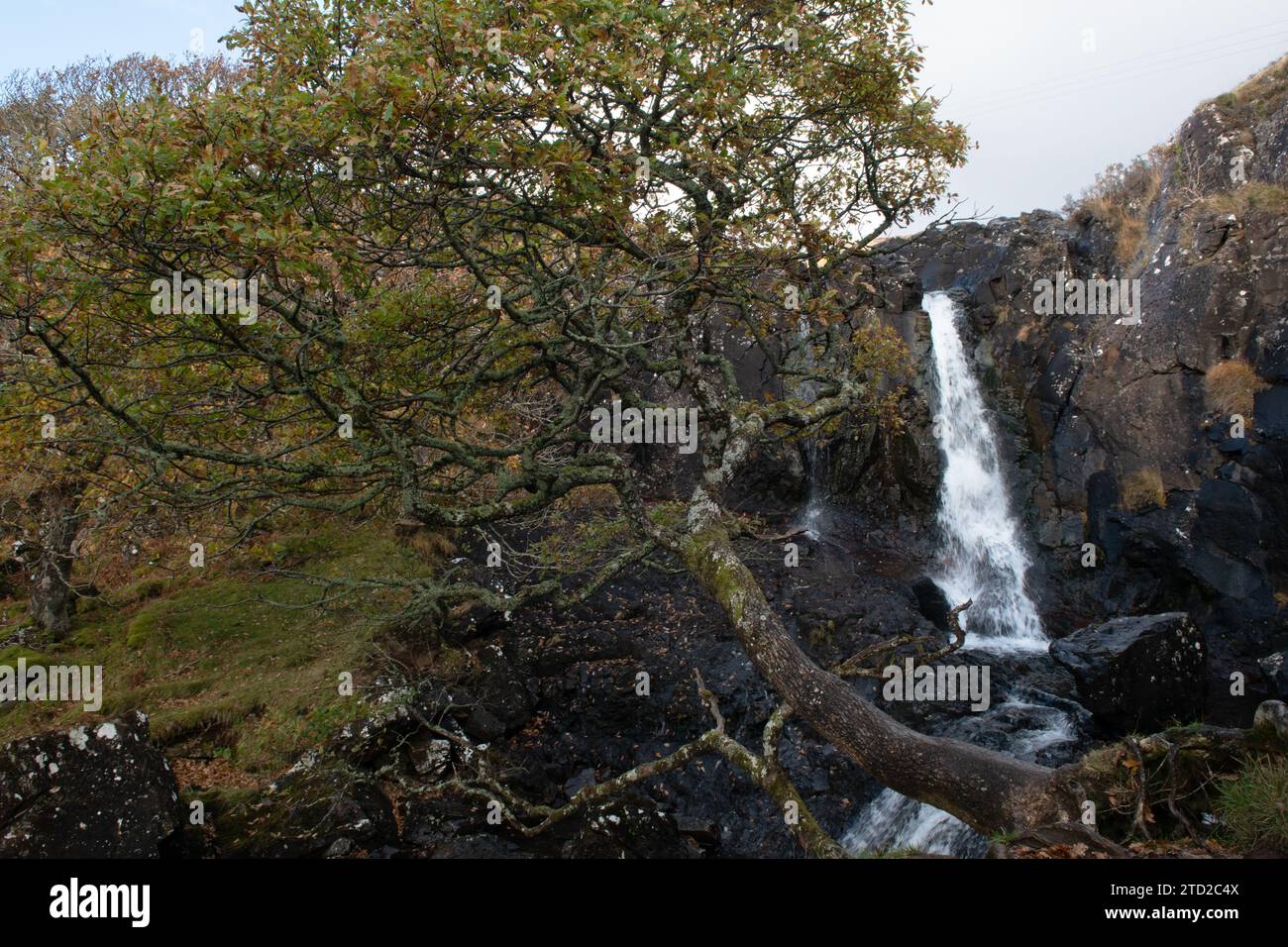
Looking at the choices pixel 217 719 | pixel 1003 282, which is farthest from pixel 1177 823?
pixel 1003 282

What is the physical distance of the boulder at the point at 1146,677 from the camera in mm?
12312

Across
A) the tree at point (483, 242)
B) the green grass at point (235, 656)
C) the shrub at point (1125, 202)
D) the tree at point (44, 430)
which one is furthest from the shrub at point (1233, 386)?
the tree at point (44, 430)

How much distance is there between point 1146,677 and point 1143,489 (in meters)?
7.14

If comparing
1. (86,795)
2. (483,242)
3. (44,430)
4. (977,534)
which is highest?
(483,242)

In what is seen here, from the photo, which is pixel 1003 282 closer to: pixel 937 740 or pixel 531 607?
pixel 531 607

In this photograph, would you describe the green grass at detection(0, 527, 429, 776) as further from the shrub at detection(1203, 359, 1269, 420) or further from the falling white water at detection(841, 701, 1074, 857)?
the shrub at detection(1203, 359, 1269, 420)

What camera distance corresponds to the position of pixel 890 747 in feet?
21.0

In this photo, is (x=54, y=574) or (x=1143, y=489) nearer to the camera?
(x=54, y=574)

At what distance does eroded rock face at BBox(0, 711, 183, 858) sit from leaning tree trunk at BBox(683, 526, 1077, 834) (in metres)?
7.10

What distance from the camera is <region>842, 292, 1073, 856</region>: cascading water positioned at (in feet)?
45.0

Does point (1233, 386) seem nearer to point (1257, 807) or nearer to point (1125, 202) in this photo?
point (1125, 202)

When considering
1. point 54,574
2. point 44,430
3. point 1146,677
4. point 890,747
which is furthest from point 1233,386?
point 54,574

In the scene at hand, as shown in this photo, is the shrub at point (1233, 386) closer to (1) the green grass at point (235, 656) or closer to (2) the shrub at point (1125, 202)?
(2) the shrub at point (1125, 202)

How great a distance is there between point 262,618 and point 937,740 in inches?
551
